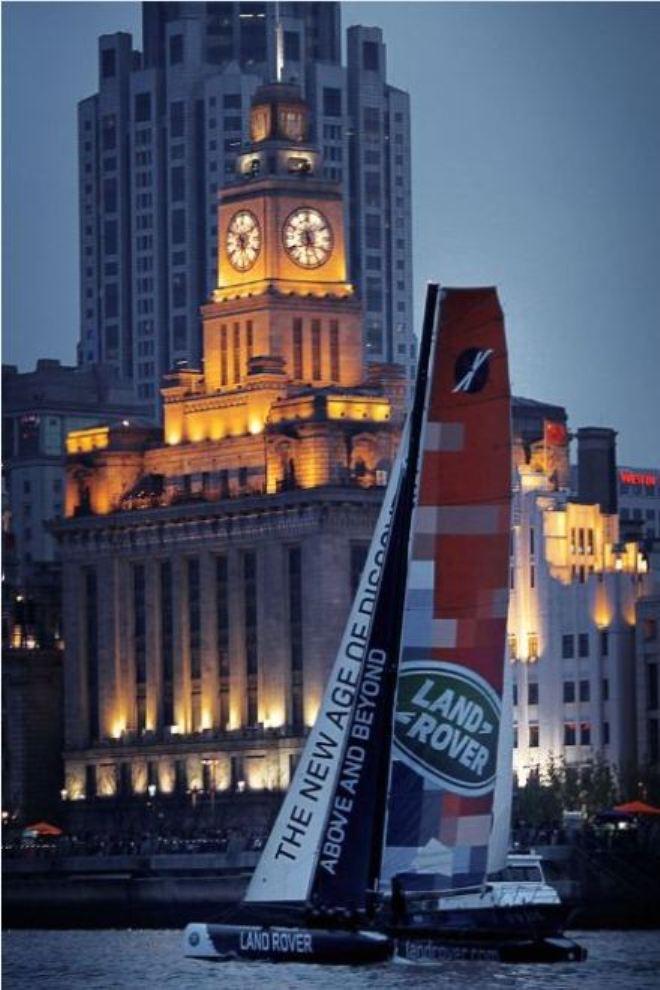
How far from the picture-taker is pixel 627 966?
5744 cm

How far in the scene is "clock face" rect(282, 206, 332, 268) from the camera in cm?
10100

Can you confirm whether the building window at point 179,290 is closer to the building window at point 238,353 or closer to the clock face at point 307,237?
the building window at point 238,353

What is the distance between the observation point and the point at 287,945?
4531 cm

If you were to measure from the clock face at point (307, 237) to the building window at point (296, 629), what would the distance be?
7792 mm

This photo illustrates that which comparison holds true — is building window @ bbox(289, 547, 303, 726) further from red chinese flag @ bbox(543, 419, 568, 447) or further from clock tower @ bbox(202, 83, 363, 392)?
red chinese flag @ bbox(543, 419, 568, 447)

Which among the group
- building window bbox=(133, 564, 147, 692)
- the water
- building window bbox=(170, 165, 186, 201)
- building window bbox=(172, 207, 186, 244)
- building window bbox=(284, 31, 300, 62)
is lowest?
the water

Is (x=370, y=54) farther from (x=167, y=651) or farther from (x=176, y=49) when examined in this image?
(x=176, y=49)

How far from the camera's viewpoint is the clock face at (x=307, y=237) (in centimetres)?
10100

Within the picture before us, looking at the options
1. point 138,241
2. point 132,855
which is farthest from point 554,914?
point 138,241

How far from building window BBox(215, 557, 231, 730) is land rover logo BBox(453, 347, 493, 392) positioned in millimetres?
54003

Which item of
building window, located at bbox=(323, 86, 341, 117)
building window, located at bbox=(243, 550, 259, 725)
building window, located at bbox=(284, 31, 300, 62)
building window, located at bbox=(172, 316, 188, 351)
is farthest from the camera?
building window, located at bbox=(172, 316, 188, 351)

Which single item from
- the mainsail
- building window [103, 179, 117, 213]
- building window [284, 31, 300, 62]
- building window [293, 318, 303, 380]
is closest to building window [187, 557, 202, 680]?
building window [293, 318, 303, 380]

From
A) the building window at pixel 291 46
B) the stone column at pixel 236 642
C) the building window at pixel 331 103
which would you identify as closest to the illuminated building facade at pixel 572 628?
the stone column at pixel 236 642

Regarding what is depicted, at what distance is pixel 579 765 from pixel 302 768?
4420 cm
